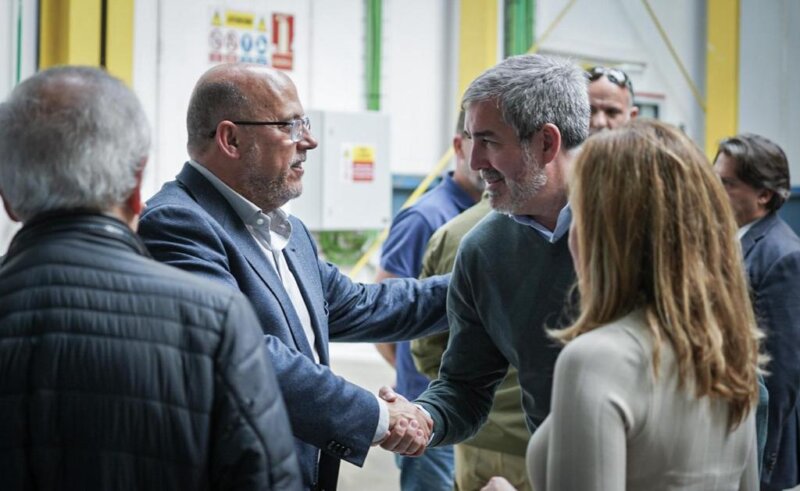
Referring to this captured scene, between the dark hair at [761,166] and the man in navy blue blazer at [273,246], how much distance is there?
1.80 metres

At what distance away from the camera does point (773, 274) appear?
3.39 m

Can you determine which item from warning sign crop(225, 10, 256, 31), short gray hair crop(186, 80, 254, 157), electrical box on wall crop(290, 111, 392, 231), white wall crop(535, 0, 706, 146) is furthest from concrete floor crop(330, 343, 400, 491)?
short gray hair crop(186, 80, 254, 157)

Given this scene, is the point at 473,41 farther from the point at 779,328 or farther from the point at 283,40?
the point at 779,328

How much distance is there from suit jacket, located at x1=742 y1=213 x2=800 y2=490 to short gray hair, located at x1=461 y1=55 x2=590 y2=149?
4.20ft

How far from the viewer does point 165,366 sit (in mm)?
1488

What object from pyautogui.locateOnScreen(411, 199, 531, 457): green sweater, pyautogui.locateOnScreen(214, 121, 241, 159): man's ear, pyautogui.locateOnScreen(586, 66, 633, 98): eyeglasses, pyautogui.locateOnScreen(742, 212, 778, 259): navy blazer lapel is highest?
pyautogui.locateOnScreen(586, 66, 633, 98): eyeglasses

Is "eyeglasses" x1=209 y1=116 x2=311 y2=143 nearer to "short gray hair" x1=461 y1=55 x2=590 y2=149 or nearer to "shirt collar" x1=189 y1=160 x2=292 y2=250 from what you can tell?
"shirt collar" x1=189 y1=160 x2=292 y2=250

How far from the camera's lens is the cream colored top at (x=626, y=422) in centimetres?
152

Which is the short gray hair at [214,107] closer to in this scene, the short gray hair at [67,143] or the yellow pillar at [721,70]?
the short gray hair at [67,143]

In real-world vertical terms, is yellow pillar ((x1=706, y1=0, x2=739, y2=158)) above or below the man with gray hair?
above

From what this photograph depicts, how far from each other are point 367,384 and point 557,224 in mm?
4658

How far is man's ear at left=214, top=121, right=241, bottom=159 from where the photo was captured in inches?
99.0

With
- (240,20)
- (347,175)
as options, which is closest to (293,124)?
(240,20)

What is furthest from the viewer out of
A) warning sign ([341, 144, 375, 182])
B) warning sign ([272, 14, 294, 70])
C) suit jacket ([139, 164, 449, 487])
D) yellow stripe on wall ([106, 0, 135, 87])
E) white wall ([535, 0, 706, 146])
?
white wall ([535, 0, 706, 146])
